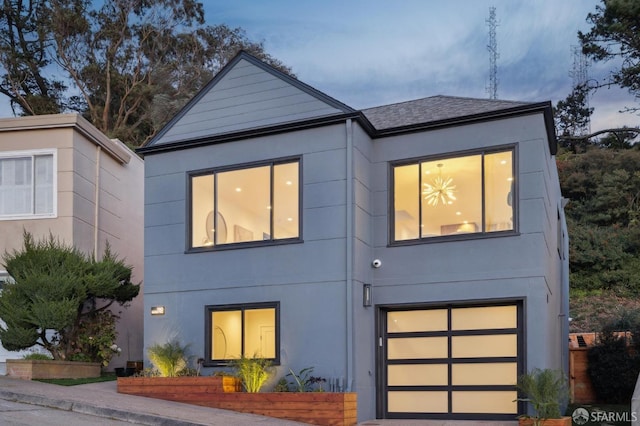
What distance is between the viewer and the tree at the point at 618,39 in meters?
33.6

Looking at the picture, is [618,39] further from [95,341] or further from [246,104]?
[95,341]

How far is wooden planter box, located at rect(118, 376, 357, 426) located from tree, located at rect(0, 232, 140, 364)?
227 centimetres

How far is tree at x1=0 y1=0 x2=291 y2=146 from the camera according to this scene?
119 ft

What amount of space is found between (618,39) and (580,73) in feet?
17.9

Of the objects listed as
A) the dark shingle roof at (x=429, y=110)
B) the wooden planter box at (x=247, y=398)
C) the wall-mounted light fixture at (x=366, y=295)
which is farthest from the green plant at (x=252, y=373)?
the dark shingle roof at (x=429, y=110)

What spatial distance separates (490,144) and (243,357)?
5.65 m

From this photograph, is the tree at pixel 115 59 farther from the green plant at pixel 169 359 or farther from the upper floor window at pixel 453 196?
the upper floor window at pixel 453 196

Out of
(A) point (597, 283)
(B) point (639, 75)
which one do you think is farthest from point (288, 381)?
(B) point (639, 75)

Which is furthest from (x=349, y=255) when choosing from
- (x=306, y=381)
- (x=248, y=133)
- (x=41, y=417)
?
(x=41, y=417)

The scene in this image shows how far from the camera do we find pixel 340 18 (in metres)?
34.1

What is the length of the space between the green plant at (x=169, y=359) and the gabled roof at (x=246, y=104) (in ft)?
13.2

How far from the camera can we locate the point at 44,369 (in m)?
14.4

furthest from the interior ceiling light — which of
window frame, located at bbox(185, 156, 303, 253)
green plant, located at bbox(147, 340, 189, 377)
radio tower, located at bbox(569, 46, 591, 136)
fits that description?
radio tower, located at bbox(569, 46, 591, 136)

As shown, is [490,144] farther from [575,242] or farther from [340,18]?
[340,18]
